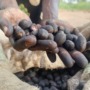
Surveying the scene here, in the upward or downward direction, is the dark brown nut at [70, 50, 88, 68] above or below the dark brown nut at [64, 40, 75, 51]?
below

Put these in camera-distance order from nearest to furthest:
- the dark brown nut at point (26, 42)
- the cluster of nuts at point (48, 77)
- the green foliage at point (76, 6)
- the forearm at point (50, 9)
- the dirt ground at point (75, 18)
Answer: the dark brown nut at point (26, 42) < the cluster of nuts at point (48, 77) < the forearm at point (50, 9) < the dirt ground at point (75, 18) < the green foliage at point (76, 6)

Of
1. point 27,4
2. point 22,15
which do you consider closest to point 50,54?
point 22,15

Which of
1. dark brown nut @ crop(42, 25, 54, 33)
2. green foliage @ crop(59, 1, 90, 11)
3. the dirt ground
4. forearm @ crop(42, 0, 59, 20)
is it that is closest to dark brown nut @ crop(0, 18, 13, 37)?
dark brown nut @ crop(42, 25, 54, 33)

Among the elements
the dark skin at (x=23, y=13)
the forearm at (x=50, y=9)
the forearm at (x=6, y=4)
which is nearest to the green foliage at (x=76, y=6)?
the dark skin at (x=23, y=13)

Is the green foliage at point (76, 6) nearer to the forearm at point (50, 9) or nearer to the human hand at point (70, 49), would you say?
the forearm at point (50, 9)

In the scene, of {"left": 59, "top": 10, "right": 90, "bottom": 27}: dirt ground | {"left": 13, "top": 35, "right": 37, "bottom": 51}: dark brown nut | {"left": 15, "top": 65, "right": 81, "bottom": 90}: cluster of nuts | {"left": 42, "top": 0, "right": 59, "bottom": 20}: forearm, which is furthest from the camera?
{"left": 59, "top": 10, "right": 90, "bottom": 27}: dirt ground

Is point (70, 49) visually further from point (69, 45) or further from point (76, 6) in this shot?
point (76, 6)

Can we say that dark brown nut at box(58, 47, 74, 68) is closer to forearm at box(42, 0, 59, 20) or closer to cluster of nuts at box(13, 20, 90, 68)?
cluster of nuts at box(13, 20, 90, 68)

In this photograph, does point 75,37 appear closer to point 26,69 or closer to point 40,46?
point 40,46

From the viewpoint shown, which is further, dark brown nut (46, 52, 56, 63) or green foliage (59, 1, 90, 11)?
green foliage (59, 1, 90, 11)
